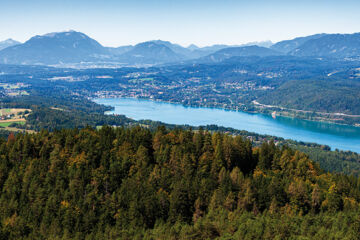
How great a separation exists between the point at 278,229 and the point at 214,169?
1313 cm

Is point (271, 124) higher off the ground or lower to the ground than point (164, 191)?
lower

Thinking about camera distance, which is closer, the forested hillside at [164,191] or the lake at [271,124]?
the forested hillside at [164,191]

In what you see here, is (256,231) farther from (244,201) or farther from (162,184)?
(162,184)

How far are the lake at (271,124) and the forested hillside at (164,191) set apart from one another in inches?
3129

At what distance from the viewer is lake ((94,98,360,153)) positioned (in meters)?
118

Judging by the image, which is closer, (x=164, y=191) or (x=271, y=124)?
(x=164, y=191)

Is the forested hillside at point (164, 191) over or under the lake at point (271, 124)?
over

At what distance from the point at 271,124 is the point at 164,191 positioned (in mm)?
119061

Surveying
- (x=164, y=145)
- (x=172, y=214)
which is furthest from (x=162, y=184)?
(x=164, y=145)

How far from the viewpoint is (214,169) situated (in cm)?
3509

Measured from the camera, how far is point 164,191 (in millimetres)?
31484

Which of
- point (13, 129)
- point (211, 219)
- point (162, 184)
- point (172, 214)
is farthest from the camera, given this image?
point (13, 129)

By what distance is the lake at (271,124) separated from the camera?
118312 mm

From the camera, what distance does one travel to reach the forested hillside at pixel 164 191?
2636 cm
